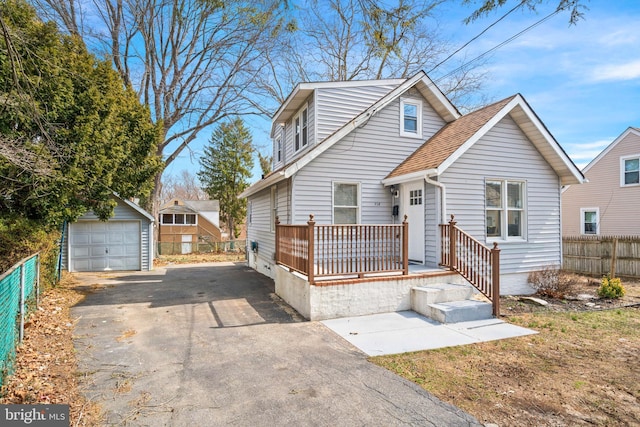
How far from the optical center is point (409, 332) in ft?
20.3

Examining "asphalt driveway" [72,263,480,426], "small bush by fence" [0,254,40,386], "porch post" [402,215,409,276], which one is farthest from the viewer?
"porch post" [402,215,409,276]

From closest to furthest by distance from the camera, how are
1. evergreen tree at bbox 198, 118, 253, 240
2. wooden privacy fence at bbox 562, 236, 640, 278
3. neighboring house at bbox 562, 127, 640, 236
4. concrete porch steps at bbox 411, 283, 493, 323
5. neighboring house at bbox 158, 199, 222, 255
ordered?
1. concrete porch steps at bbox 411, 283, 493, 323
2. wooden privacy fence at bbox 562, 236, 640, 278
3. neighboring house at bbox 562, 127, 640, 236
4. evergreen tree at bbox 198, 118, 253, 240
5. neighboring house at bbox 158, 199, 222, 255

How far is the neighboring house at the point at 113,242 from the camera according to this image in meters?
14.2

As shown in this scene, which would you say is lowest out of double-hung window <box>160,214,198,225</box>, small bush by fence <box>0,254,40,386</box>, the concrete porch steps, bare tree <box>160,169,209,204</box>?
the concrete porch steps

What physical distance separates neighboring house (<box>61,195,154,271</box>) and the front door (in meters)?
10.8

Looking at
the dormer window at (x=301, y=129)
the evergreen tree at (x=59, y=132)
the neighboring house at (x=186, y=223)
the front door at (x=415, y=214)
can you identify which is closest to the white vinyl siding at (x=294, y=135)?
the dormer window at (x=301, y=129)

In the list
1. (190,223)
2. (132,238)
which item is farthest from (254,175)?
(132,238)

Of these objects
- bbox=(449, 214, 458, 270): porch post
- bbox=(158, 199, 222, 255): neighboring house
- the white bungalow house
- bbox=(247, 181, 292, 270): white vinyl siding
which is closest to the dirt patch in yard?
bbox=(449, 214, 458, 270): porch post

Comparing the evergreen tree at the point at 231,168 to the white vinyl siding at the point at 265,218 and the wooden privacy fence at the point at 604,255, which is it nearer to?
the white vinyl siding at the point at 265,218

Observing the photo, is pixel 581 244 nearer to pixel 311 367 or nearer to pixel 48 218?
pixel 311 367

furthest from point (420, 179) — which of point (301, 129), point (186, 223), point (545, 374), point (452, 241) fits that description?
point (186, 223)

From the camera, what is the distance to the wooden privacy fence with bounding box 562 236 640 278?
496 inches

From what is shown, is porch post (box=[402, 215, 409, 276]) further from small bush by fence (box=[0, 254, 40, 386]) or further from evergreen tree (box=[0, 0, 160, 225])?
evergreen tree (box=[0, 0, 160, 225])

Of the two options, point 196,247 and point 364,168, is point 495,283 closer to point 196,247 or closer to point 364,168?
point 364,168
